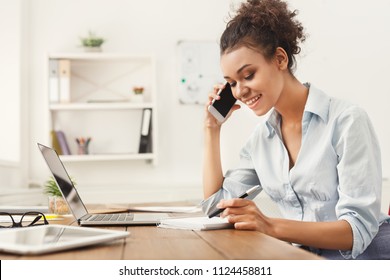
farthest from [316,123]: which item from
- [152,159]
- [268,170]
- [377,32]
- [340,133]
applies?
[377,32]

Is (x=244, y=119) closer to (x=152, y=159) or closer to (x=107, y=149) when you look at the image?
(x=152, y=159)

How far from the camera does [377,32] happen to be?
309 cm

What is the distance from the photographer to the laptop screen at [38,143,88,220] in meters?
1.04

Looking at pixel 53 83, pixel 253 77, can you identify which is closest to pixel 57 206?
pixel 253 77

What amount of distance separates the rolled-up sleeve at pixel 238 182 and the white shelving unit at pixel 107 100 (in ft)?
4.71

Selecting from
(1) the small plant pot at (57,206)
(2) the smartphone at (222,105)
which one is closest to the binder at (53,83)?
(1) the small plant pot at (57,206)

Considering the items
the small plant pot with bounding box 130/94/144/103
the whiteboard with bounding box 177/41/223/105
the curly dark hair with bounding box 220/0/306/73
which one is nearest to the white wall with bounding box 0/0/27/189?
the small plant pot with bounding box 130/94/144/103

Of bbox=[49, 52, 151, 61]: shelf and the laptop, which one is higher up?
bbox=[49, 52, 151, 61]: shelf

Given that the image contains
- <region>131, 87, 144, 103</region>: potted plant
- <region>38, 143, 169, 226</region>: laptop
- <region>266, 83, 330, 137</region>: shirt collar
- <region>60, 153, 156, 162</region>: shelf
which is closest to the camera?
<region>38, 143, 169, 226</region>: laptop

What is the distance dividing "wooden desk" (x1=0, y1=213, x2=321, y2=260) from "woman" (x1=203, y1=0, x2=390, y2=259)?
0.49 feet

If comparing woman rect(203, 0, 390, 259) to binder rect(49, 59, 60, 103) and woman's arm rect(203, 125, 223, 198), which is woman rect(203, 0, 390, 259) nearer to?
woman's arm rect(203, 125, 223, 198)

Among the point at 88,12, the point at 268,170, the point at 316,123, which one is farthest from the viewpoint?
the point at 88,12

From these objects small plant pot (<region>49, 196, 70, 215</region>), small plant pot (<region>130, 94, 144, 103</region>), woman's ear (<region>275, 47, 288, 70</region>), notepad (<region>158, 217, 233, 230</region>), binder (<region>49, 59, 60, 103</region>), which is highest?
binder (<region>49, 59, 60, 103</region>)

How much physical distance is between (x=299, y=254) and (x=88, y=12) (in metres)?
2.55
